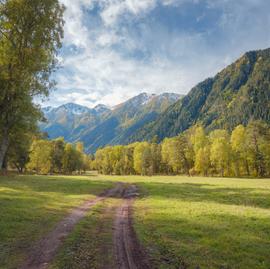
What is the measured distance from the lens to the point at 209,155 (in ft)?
366

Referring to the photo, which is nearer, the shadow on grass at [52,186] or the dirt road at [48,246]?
the dirt road at [48,246]

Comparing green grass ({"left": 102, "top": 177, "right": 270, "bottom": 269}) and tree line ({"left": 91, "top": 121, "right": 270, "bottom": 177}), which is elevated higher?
tree line ({"left": 91, "top": 121, "right": 270, "bottom": 177})

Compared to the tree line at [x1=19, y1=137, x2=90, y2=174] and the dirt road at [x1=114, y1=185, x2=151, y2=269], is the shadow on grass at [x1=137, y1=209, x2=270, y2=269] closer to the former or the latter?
the dirt road at [x1=114, y1=185, x2=151, y2=269]

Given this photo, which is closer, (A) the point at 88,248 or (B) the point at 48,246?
(A) the point at 88,248

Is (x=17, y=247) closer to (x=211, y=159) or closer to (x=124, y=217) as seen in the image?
→ (x=124, y=217)

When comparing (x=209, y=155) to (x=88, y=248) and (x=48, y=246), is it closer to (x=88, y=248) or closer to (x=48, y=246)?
(x=88, y=248)

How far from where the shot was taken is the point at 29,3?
890 inches

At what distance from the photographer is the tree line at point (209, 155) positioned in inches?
4080

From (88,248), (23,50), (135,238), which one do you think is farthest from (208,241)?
(23,50)

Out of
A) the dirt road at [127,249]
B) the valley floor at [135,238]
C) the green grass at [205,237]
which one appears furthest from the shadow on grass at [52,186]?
the dirt road at [127,249]

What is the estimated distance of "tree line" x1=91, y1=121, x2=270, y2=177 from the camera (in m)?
104

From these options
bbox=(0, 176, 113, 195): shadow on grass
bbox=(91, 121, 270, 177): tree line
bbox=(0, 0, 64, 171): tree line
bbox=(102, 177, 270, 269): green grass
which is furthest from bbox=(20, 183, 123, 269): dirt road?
→ bbox=(91, 121, 270, 177): tree line

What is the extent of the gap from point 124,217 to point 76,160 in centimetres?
12293

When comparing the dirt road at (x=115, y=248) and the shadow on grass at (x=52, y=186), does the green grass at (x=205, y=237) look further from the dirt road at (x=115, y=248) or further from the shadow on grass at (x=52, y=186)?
the shadow on grass at (x=52, y=186)
